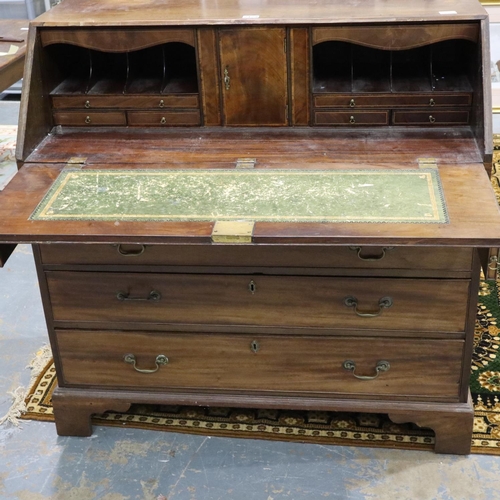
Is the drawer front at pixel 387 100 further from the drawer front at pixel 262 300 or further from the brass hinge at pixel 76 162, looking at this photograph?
the brass hinge at pixel 76 162

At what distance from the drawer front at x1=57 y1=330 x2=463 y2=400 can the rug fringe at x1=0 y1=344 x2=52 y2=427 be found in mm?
276

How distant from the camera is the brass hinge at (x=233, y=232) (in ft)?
6.39

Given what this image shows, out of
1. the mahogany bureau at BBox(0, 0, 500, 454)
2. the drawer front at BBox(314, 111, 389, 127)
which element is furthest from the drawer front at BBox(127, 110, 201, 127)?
the drawer front at BBox(314, 111, 389, 127)

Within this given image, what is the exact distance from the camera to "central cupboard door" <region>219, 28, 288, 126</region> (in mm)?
2396

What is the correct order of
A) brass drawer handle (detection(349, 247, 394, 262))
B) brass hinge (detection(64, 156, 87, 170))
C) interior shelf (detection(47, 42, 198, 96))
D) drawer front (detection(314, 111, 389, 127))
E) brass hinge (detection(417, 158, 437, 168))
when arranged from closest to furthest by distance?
brass drawer handle (detection(349, 247, 394, 262)), brass hinge (detection(417, 158, 437, 168)), brass hinge (detection(64, 156, 87, 170)), drawer front (detection(314, 111, 389, 127)), interior shelf (detection(47, 42, 198, 96))

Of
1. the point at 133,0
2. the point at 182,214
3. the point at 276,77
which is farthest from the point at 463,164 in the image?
the point at 133,0

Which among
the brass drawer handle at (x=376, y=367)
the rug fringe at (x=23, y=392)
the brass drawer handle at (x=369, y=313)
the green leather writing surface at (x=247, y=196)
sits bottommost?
the rug fringe at (x=23, y=392)

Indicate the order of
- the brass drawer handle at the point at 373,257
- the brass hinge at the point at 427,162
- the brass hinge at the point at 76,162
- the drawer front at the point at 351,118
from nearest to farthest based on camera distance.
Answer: the brass drawer handle at the point at 373,257
the brass hinge at the point at 427,162
the brass hinge at the point at 76,162
the drawer front at the point at 351,118

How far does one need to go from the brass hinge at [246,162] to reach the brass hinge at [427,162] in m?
0.48

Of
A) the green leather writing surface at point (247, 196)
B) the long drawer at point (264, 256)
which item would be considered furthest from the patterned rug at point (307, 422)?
the green leather writing surface at point (247, 196)

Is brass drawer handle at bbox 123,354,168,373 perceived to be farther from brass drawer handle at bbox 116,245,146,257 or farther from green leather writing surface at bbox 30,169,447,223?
green leather writing surface at bbox 30,169,447,223

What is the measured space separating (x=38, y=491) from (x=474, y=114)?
1730 millimetres

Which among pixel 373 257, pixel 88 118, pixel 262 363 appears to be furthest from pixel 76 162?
pixel 373 257

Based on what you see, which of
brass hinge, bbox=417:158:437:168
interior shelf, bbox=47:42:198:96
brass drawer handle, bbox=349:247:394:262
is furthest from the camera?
interior shelf, bbox=47:42:198:96
